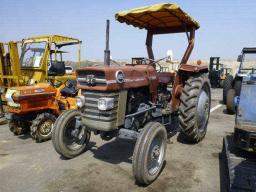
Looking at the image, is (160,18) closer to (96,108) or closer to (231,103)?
(96,108)

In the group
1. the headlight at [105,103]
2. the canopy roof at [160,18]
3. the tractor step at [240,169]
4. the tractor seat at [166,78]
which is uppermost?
the canopy roof at [160,18]

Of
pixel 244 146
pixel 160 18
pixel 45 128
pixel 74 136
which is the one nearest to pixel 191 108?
pixel 244 146

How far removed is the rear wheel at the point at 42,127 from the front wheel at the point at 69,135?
1188mm

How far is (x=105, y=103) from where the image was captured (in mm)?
3725

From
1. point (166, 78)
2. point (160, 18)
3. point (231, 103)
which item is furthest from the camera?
point (231, 103)

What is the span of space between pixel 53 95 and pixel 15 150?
1526mm

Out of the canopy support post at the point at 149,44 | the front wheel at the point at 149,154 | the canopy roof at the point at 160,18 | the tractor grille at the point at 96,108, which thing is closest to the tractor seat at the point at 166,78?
the canopy support post at the point at 149,44

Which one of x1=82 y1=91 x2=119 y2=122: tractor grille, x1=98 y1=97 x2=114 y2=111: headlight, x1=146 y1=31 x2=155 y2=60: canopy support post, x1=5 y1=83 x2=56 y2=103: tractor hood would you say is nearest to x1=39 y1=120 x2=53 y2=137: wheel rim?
x1=5 y1=83 x2=56 y2=103: tractor hood

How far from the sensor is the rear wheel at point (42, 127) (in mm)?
5582

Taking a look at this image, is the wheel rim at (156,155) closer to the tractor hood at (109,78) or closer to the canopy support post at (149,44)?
the tractor hood at (109,78)

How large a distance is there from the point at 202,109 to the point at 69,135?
103 inches

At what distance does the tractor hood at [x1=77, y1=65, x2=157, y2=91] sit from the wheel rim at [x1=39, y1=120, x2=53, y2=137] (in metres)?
2.04

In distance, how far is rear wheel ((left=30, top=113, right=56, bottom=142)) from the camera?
558cm

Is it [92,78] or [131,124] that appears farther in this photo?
[131,124]
